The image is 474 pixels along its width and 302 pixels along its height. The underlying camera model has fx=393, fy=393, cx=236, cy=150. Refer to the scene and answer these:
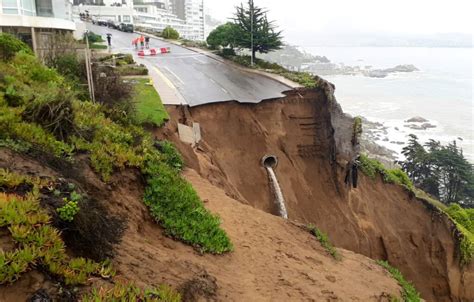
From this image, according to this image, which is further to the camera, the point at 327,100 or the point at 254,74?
the point at 254,74

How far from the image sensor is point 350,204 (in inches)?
774

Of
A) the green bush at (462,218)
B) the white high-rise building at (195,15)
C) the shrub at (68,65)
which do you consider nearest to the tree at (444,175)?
the green bush at (462,218)

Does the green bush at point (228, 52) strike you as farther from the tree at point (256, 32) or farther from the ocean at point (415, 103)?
the ocean at point (415, 103)

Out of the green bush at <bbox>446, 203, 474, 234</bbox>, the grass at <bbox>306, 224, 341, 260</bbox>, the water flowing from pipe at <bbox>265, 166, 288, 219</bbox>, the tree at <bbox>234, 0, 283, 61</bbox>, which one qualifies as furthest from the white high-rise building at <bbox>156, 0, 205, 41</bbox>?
the grass at <bbox>306, 224, 341, 260</bbox>

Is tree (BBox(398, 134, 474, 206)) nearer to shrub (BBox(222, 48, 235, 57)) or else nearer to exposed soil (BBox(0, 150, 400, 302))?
shrub (BBox(222, 48, 235, 57))

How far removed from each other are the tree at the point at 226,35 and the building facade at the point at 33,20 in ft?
38.4

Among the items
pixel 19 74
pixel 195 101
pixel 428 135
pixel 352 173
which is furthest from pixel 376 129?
pixel 19 74

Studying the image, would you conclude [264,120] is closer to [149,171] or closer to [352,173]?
[352,173]

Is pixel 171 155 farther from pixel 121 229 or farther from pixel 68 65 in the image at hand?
pixel 68 65

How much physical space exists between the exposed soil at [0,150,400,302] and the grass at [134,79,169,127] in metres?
2.22

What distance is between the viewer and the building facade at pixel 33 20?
56.1ft

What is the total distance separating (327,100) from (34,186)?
15.7 metres

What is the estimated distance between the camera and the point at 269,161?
17688mm

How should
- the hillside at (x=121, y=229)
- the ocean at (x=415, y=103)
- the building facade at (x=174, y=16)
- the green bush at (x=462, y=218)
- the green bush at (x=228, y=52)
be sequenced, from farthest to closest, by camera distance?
the building facade at (x=174, y=16) → the ocean at (x=415, y=103) → the green bush at (x=228, y=52) → the green bush at (x=462, y=218) → the hillside at (x=121, y=229)
